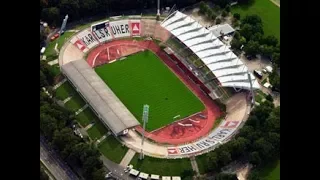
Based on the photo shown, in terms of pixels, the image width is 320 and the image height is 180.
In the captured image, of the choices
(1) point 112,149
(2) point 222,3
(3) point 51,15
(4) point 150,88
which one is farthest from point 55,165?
(2) point 222,3

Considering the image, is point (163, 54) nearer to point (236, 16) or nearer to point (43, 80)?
point (236, 16)

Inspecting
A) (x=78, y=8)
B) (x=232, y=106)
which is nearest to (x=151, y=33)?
(x=78, y=8)

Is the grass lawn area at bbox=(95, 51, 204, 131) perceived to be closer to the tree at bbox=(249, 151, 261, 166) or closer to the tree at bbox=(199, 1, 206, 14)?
the tree at bbox=(249, 151, 261, 166)

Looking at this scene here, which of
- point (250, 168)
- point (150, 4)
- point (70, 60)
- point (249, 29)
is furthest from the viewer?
point (150, 4)

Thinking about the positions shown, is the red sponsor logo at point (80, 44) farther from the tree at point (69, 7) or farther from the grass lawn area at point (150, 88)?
the tree at point (69, 7)
